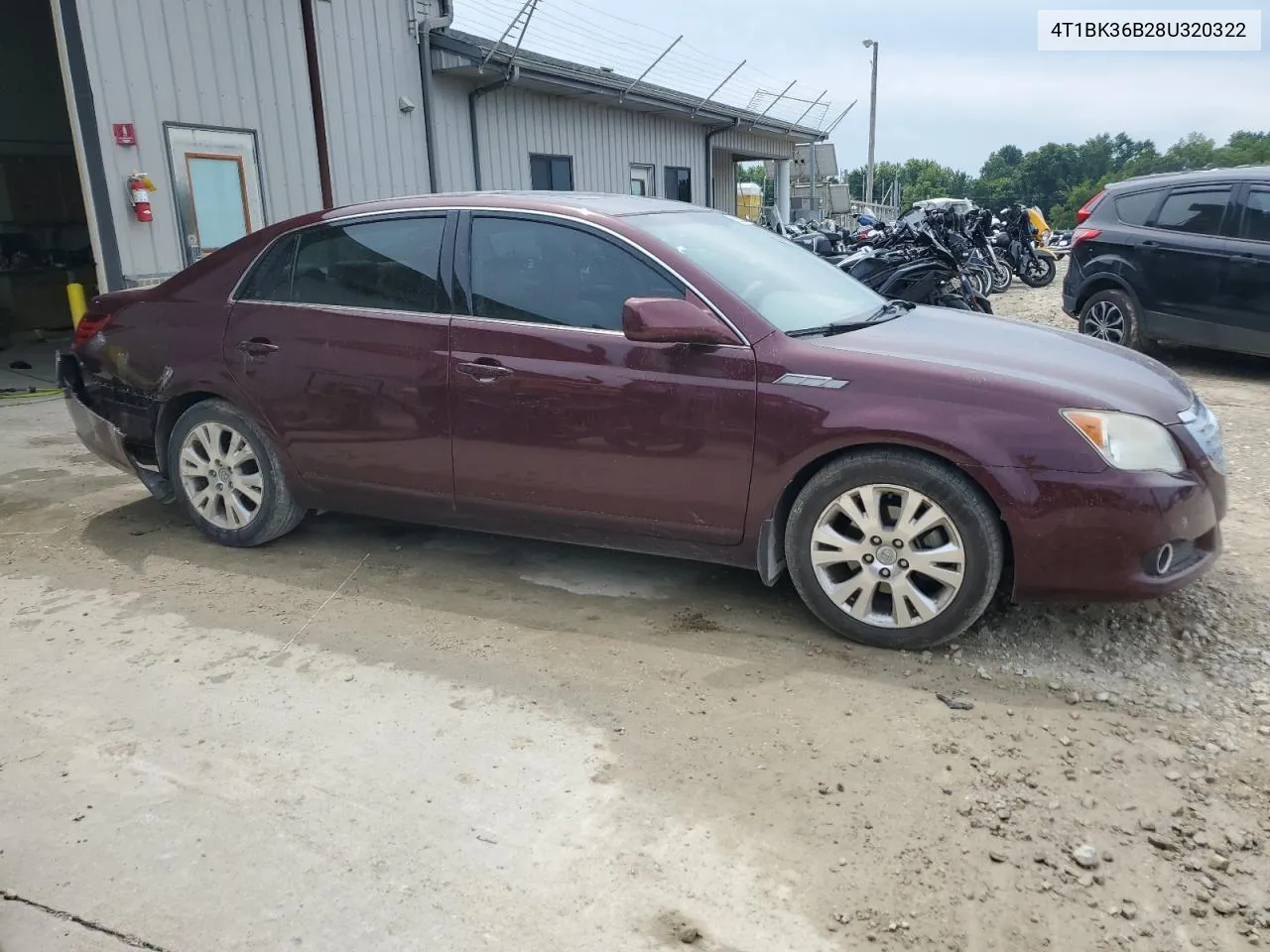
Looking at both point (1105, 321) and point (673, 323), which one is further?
point (1105, 321)

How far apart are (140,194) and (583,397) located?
6284 millimetres

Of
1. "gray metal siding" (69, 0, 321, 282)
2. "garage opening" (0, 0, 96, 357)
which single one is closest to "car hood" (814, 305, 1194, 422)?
"gray metal siding" (69, 0, 321, 282)

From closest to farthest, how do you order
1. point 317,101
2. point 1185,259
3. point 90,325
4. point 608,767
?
1. point 608,767
2. point 90,325
3. point 1185,259
4. point 317,101

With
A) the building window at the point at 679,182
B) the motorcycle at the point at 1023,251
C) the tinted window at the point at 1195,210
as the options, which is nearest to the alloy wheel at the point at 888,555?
the tinted window at the point at 1195,210

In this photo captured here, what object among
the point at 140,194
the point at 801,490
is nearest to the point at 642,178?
the point at 140,194

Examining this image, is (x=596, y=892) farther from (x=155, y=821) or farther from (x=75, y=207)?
(x=75, y=207)

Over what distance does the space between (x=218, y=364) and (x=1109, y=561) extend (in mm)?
3773

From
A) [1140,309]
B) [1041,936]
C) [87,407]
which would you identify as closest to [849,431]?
[1041,936]

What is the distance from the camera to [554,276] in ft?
12.6

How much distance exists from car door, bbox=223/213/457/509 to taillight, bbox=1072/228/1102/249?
7.18 metres

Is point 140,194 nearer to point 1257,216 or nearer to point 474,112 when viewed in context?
point 474,112

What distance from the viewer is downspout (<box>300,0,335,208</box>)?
382 inches

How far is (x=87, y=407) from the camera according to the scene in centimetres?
493

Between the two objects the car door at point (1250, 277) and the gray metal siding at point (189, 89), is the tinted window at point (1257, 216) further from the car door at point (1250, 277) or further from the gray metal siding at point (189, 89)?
the gray metal siding at point (189, 89)
